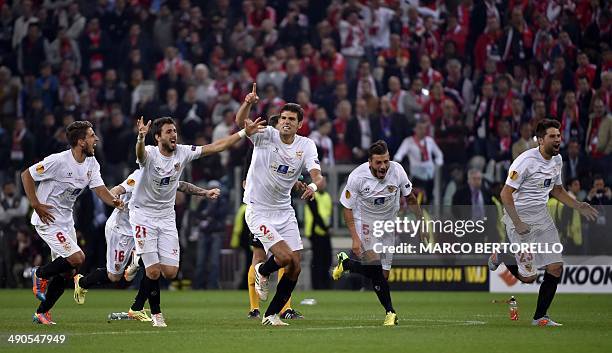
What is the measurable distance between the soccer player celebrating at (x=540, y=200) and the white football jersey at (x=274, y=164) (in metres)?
2.51

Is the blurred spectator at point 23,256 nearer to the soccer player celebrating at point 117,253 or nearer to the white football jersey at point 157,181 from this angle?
the soccer player celebrating at point 117,253

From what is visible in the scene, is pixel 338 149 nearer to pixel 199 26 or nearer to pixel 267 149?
pixel 199 26

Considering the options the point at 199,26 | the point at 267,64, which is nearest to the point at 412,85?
the point at 267,64

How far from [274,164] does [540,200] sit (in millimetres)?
3444

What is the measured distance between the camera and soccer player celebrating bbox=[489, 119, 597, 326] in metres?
15.6

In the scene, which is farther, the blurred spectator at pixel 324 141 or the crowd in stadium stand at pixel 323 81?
the blurred spectator at pixel 324 141

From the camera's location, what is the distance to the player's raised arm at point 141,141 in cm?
1448

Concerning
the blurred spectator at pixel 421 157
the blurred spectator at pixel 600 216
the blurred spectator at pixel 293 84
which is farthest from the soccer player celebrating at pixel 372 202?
the blurred spectator at pixel 293 84

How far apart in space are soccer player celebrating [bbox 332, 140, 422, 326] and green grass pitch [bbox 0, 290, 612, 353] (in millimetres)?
791

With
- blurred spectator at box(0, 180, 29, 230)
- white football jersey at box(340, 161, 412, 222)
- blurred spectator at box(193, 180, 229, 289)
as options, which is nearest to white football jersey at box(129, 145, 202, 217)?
white football jersey at box(340, 161, 412, 222)

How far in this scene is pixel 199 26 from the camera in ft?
103

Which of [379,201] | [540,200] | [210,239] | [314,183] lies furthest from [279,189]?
[210,239]

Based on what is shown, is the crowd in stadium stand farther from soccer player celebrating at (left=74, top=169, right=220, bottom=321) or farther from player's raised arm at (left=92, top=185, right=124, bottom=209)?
player's raised arm at (left=92, top=185, right=124, bottom=209)

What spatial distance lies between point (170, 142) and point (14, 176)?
13624mm
